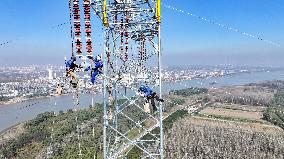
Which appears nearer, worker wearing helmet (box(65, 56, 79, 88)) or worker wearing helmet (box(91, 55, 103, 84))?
worker wearing helmet (box(65, 56, 79, 88))

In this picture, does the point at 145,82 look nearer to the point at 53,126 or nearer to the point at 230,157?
the point at 230,157

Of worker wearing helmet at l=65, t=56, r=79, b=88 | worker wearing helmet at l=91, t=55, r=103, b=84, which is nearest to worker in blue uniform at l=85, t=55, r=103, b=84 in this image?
worker wearing helmet at l=91, t=55, r=103, b=84

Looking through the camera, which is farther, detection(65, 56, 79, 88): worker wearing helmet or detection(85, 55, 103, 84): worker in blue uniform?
detection(85, 55, 103, 84): worker in blue uniform

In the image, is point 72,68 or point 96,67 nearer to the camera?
point 72,68

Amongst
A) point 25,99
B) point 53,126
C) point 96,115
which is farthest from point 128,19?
point 25,99

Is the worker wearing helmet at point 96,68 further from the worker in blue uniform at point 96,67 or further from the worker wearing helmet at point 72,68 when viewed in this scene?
the worker wearing helmet at point 72,68

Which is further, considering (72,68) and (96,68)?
(96,68)

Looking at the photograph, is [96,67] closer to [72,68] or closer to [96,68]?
[96,68]

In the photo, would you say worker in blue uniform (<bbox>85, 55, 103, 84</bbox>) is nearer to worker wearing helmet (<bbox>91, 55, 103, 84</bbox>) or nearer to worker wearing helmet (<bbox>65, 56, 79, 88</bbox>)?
worker wearing helmet (<bbox>91, 55, 103, 84</bbox>)

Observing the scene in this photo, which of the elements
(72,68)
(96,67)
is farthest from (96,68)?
(72,68)

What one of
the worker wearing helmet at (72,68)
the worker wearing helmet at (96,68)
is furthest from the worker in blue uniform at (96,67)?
the worker wearing helmet at (72,68)

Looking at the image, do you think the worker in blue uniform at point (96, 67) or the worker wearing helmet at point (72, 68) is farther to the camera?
the worker in blue uniform at point (96, 67)
